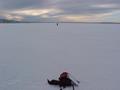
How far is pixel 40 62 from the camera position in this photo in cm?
5566

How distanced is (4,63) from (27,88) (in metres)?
18.0

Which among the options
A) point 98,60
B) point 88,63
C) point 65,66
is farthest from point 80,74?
point 98,60

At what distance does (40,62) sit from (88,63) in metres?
8.73

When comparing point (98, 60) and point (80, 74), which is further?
point (98, 60)

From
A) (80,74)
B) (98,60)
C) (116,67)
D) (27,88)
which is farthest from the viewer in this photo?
(98,60)

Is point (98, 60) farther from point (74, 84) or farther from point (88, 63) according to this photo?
point (74, 84)

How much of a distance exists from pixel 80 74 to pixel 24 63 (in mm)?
13320

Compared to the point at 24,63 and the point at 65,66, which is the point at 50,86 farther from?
the point at 24,63

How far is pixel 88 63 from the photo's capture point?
177 ft

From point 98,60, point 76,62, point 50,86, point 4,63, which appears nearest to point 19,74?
point 50,86

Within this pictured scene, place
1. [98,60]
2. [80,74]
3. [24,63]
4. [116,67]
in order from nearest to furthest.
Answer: [80,74], [116,67], [24,63], [98,60]

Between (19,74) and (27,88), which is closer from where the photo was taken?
(27,88)

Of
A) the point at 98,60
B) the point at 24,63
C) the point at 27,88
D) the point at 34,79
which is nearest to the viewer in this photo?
the point at 27,88

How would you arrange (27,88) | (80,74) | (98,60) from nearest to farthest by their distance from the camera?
(27,88) → (80,74) → (98,60)
